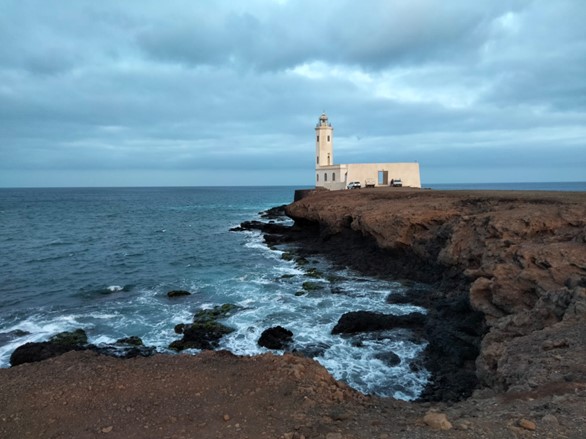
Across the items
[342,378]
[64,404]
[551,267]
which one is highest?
[551,267]

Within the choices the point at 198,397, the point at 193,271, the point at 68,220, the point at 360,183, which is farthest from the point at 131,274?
the point at 68,220

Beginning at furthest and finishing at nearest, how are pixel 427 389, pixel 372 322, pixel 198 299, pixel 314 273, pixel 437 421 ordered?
pixel 314 273 → pixel 198 299 → pixel 372 322 → pixel 427 389 → pixel 437 421

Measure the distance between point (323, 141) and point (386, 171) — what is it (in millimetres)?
9868

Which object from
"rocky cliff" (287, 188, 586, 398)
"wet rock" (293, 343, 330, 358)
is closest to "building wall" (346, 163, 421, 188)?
"rocky cliff" (287, 188, 586, 398)

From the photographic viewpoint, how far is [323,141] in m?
57.1

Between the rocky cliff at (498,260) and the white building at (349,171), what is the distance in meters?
16.6

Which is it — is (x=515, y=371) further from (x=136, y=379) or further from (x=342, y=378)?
(x=136, y=379)

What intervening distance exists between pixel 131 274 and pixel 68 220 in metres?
40.5

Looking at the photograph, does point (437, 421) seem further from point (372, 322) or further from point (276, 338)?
point (372, 322)

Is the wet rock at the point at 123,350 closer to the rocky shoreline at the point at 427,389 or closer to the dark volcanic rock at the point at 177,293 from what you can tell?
the rocky shoreline at the point at 427,389

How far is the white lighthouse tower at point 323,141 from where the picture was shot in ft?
187

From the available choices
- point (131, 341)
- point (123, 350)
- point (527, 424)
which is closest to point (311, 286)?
point (131, 341)

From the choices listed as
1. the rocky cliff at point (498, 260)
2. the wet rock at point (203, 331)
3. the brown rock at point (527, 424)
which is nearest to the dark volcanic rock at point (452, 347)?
the rocky cliff at point (498, 260)

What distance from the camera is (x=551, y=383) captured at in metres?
7.03
